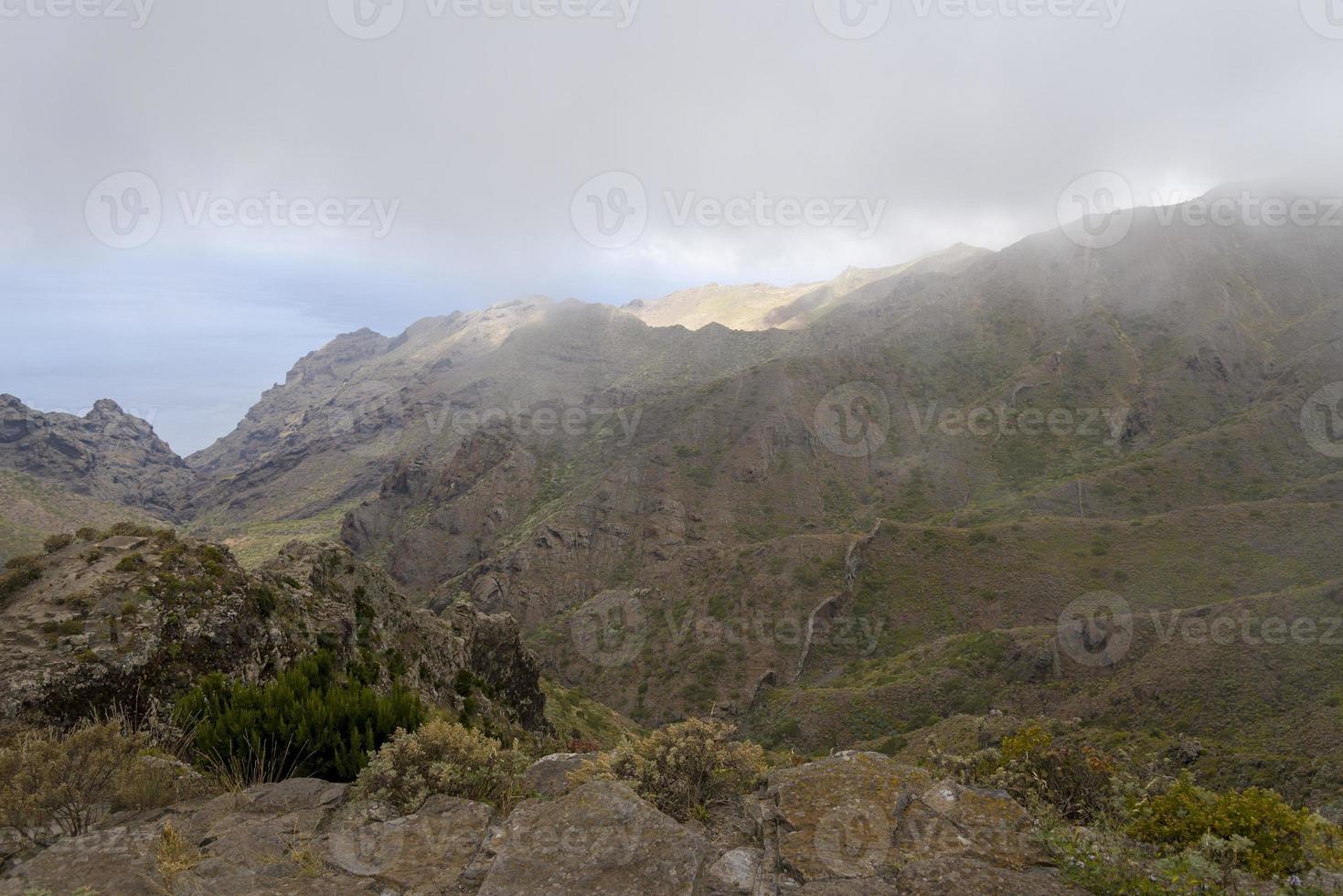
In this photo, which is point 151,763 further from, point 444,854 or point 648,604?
point 648,604

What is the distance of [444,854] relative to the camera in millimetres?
5691

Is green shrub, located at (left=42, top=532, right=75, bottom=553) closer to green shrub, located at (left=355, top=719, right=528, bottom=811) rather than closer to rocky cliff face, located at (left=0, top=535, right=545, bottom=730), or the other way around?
rocky cliff face, located at (left=0, top=535, right=545, bottom=730)

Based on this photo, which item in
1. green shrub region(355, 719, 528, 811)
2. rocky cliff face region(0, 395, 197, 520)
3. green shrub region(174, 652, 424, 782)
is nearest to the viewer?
green shrub region(355, 719, 528, 811)

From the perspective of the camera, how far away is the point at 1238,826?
202 inches

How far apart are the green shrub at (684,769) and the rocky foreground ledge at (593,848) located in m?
0.40
